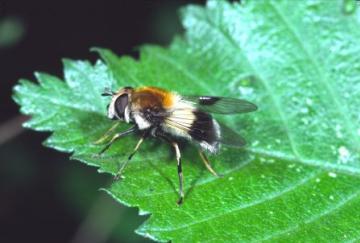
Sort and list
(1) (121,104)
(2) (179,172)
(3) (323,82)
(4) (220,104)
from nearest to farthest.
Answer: (2) (179,172)
(1) (121,104)
(4) (220,104)
(3) (323,82)

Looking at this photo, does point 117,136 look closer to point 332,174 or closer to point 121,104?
point 121,104

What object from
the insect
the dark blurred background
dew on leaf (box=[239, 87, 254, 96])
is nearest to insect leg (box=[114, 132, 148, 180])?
the insect

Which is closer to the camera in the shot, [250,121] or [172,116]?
[172,116]

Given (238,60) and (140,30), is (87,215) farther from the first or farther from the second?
(238,60)

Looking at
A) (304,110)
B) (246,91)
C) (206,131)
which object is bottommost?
(304,110)

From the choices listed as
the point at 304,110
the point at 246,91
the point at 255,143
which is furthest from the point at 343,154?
the point at 246,91

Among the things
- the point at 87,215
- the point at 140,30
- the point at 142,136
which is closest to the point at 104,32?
the point at 140,30

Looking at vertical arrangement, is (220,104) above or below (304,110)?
above
